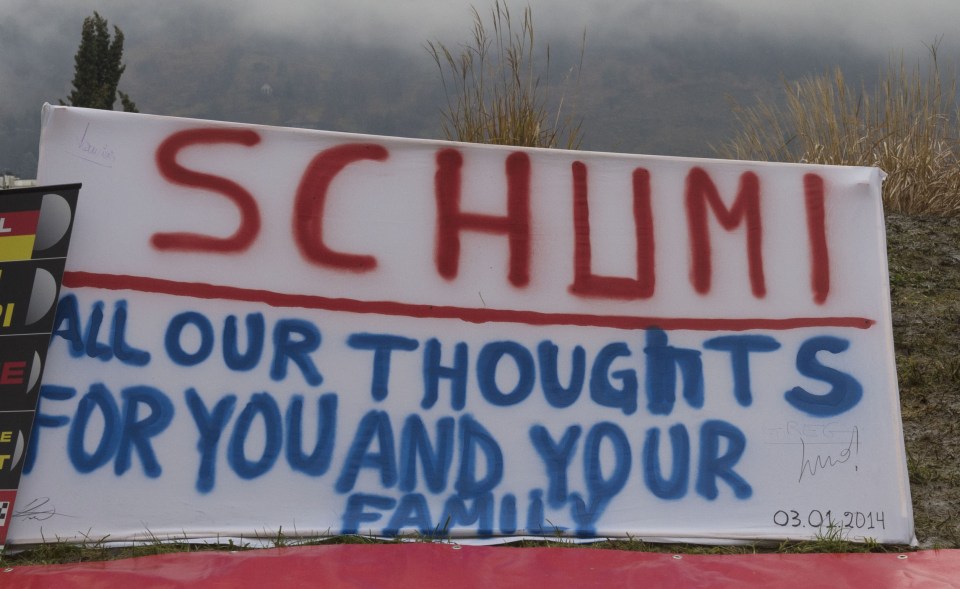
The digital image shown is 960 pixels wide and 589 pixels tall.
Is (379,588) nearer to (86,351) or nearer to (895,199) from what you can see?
(86,351)

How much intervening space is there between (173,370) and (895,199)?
4.47m

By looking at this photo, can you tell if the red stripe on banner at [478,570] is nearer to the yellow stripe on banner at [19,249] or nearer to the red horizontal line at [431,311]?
the red horizontal line at [431,311]

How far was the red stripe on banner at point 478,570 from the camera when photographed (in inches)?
90.2

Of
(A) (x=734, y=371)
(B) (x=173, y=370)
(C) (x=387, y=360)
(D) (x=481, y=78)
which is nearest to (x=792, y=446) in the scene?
(A) (x=734, y=371)

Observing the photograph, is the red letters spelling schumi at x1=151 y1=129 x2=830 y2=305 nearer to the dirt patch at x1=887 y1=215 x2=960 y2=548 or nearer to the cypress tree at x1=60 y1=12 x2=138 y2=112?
the dirt patch at x1=887 y1=215 x2=960 y2=548

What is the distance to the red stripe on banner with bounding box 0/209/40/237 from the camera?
257 centimetres

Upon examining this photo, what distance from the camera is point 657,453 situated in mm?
2689
